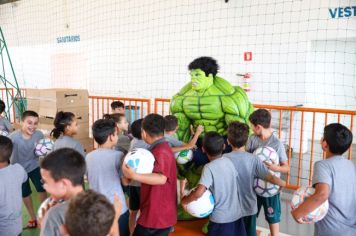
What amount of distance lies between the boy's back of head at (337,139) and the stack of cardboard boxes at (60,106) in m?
4.67

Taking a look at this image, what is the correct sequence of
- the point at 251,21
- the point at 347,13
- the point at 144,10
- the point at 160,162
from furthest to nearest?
1. the point at 144,10
2. the point at 251,21
3. the point at 347,13
4. the point at 160,162

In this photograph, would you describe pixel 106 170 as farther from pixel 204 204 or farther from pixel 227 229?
pixel 227 229

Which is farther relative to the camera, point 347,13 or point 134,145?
point 347,13

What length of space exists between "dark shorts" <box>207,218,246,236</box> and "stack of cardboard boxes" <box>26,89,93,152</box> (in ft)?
13.1

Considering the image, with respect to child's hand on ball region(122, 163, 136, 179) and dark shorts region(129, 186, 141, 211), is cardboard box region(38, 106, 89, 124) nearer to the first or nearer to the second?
dark shorts region(129, 186, 141, 211)

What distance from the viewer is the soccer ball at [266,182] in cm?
277

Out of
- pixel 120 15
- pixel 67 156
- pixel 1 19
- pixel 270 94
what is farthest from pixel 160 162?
pixel 1 19

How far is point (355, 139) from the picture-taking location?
7.94m

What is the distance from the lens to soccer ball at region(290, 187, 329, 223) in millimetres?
2069

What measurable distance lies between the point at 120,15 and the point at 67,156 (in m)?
8.11

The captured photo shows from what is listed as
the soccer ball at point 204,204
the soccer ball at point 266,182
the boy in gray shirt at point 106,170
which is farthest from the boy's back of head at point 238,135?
the boy in gray shirt at point 106,170

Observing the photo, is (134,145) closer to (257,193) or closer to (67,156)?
(257,193)

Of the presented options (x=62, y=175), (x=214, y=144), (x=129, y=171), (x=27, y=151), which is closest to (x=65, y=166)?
(x=62, y=175)

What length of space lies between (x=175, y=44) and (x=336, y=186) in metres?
6.60
